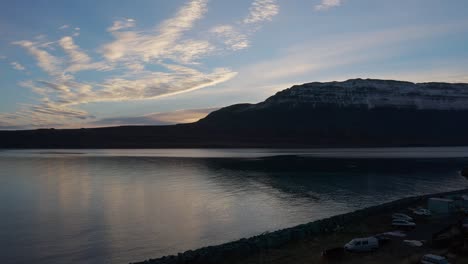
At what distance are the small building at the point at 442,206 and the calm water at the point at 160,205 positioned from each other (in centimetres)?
918

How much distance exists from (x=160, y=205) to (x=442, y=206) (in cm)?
3095

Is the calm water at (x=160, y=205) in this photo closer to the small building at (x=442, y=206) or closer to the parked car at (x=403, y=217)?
the parked car at (x=403, y=217)

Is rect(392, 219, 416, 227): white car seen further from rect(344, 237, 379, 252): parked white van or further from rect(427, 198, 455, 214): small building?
rect(344, 237, 379, 252): parked white van

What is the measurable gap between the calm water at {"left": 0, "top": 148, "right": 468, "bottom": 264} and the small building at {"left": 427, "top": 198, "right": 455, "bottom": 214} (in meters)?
9.18

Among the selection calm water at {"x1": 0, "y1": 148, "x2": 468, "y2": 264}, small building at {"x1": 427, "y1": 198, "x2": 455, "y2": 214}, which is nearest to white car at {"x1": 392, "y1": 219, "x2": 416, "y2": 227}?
small building at {"x1": 427, "y1": 198, "x2": 455, "y2": 214}

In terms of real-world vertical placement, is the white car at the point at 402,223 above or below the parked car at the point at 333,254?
below

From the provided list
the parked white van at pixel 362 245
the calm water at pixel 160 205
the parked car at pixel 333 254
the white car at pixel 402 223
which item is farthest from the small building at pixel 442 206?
the parked car at pixel 333 254

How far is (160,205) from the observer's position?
48.4 m

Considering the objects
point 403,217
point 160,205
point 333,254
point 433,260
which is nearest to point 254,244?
point 333,254

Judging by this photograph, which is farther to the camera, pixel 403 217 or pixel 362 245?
pixel 403 217

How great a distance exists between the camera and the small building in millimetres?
39062

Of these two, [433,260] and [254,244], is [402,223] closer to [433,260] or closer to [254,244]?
[433,260]

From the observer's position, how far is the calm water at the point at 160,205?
1210 inches

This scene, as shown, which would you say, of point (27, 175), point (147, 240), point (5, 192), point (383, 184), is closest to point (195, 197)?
point (147, 240)
